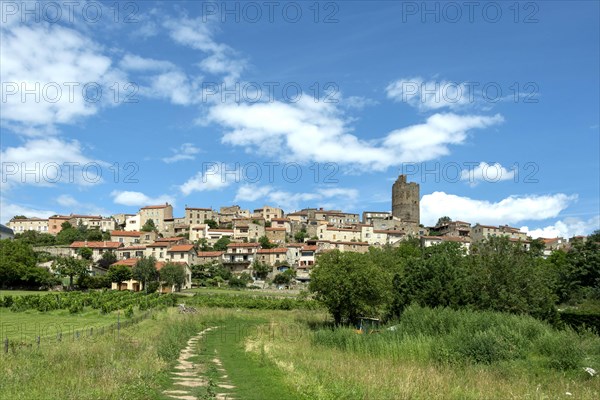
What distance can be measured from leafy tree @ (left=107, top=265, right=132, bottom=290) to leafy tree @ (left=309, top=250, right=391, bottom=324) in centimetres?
4742

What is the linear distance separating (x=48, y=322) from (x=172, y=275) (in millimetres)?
39995

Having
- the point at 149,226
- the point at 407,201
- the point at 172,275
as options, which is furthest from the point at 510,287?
the point at 407,201

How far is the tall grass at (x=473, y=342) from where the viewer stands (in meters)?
21.1

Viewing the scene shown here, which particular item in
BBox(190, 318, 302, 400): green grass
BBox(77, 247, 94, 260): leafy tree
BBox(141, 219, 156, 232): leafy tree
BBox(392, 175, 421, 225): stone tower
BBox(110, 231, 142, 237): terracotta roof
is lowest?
BBox(190, 318, 302, 400): green grass

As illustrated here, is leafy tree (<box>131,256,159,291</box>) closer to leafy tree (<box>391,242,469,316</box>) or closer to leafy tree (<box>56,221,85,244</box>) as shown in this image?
leafy tree (<box>391,242,469,316</box>)

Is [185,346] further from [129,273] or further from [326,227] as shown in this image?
[326,227]

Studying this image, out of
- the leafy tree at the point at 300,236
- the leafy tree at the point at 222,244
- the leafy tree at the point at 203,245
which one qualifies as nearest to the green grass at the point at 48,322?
the leafy tree at the point at 222,244

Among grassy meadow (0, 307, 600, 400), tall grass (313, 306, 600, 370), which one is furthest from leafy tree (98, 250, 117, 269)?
tall grass (313, 306, 600, 370)

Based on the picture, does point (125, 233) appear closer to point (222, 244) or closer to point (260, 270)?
point (222, 244)

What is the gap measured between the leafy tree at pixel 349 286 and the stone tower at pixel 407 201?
12946 centimetres

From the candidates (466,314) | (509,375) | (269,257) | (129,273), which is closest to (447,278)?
(466,314)

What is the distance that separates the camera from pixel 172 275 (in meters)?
77.1

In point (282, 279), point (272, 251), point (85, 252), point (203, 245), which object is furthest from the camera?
point (203, 245)

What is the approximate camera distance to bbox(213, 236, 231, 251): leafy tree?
399 feet
